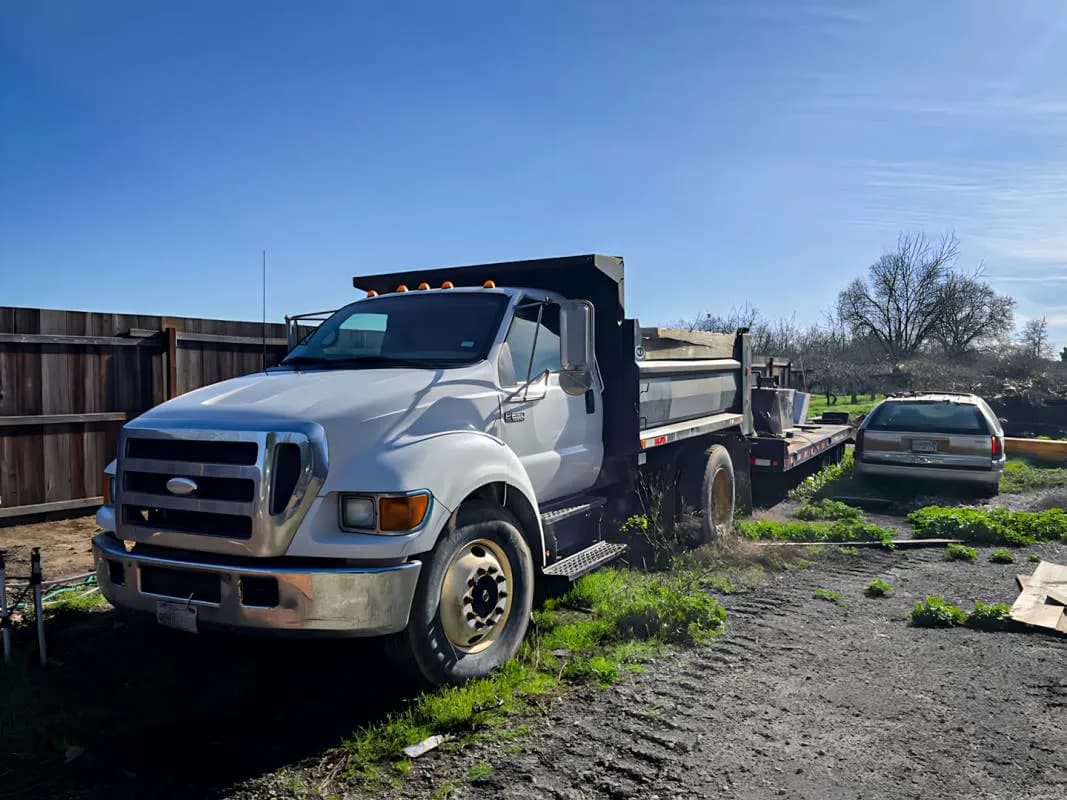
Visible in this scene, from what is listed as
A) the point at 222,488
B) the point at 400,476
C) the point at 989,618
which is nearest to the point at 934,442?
the point at 989,618

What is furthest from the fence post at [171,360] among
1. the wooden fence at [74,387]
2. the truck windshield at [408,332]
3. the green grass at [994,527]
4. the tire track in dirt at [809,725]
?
the green grass at [994,527]

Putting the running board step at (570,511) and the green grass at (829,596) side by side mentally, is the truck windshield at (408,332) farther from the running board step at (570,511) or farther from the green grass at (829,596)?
the green grass at (829,596)

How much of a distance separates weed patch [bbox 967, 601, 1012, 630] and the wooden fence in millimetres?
7398

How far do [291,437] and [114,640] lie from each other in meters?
2.50

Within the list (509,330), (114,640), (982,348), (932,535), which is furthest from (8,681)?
(982,348)

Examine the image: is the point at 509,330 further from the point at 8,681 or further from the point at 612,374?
the point at 8,681

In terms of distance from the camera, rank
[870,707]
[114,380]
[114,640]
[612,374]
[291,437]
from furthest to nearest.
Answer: [114,380] < [612,374] < [114,640] < [870,707] < [291,437]

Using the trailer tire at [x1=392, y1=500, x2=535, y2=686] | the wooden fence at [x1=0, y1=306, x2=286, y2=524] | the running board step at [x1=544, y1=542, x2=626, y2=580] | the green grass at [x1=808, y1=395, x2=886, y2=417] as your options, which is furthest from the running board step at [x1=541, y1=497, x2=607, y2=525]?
the green grass at [x1=808, y1=395, x2=886, y2=417]

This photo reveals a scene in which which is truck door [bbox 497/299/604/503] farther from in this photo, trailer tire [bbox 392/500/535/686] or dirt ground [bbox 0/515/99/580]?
dirt ground [bbox 0/515/99/580]

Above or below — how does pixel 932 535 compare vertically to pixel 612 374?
below

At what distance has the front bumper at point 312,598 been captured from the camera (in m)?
3.49

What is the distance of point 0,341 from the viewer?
8086 mm

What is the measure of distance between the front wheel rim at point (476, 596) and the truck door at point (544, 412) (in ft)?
2.63

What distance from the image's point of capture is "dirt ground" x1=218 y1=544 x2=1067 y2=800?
3.19 metres
